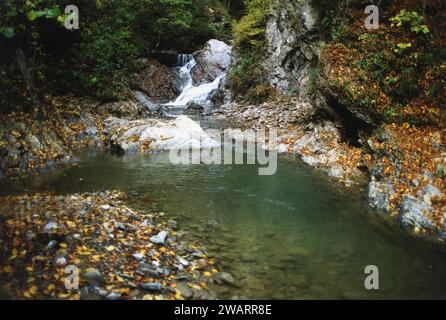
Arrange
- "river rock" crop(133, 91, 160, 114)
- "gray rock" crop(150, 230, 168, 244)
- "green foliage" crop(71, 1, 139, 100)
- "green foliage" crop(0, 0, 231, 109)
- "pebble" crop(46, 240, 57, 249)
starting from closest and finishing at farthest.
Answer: "pebble" crop(46, 240, 57, 249), "gray rock" crop(150, 230, 168, 244), "green foliage" crop(0, 0, 231, 109), "green foliage" crop(71, 1, 139, 100), "river rock" crop(133, 91, 160, 114)

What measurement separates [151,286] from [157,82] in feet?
75.8

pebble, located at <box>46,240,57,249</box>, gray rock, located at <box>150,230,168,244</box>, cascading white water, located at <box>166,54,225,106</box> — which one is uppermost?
cascading white water, located at <box>166,54,225,106</box>

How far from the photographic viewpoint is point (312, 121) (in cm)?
1534

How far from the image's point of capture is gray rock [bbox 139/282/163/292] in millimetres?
5227

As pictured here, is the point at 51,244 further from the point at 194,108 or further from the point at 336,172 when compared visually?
the point at 194,108

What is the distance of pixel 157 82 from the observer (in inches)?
1056

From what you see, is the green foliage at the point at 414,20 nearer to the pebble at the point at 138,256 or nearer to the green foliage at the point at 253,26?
the pebble at the point at 138,256

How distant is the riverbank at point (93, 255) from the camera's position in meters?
4.98

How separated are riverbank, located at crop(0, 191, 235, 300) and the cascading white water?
63.1 ft

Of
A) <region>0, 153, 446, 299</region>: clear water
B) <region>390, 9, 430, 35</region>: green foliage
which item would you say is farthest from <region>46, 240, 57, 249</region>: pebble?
<region>390, 9, 430, 35</region>: green foliage

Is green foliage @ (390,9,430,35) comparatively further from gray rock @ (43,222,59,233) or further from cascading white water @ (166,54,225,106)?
cascading white water @ (166,54,225,106)
